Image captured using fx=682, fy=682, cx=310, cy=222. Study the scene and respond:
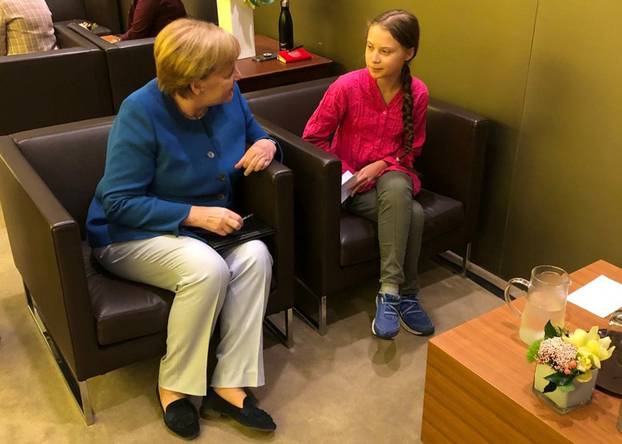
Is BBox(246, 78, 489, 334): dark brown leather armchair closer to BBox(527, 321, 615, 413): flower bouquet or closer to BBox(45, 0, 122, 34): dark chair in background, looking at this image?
BBox(527, 321, 615, 413): flower bouquet

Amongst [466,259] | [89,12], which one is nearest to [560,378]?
[466,259]

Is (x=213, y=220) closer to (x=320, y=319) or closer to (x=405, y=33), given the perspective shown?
(x=320, y=319)

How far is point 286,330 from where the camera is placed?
226 cm

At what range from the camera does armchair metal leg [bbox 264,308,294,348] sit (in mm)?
2209

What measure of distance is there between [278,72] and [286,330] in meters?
1.24

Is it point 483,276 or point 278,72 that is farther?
point 278,72

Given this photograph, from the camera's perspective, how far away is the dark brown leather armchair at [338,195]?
6.94 ft

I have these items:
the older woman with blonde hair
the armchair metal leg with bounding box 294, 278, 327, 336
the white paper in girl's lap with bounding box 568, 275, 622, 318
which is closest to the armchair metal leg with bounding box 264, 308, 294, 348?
the armchair metal leg with bounding box 294, 278, 327, 336

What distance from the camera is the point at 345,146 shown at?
2385mm

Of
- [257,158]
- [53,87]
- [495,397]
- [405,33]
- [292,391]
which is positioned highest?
[405,33]

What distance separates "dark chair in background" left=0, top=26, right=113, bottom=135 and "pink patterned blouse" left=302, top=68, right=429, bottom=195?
1.36 m

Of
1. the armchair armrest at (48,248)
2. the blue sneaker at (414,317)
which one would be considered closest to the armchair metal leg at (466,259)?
the blue sneaker at (414,317)

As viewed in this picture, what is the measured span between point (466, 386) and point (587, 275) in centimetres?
58

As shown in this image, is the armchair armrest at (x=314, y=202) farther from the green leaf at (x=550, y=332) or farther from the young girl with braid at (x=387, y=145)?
the green leaf at (x=550, y=332)
